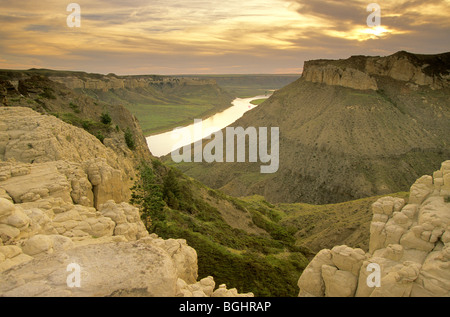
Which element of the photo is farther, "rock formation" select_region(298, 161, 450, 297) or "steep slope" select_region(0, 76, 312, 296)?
"steep slope" select_region(0, 76, 312, 296)

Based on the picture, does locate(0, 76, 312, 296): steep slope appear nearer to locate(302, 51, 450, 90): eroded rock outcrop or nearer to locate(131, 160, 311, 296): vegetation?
locate(131, 160, 311, 296): vegetation

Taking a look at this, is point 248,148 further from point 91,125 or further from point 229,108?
point 229,108

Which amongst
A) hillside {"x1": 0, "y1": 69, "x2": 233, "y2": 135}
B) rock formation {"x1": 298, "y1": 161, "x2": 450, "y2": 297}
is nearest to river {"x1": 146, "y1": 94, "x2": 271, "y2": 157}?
hillside {"x1": 0, "y1": 69, "x2": 233, "y2": 135}

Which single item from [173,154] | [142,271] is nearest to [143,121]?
[173,154]

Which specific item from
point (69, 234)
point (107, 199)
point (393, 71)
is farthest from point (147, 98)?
point (69, 234)

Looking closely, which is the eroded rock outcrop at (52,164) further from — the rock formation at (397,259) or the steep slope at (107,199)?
the rock formation at (397,259)

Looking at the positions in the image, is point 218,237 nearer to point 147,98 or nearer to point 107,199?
point 107,199
